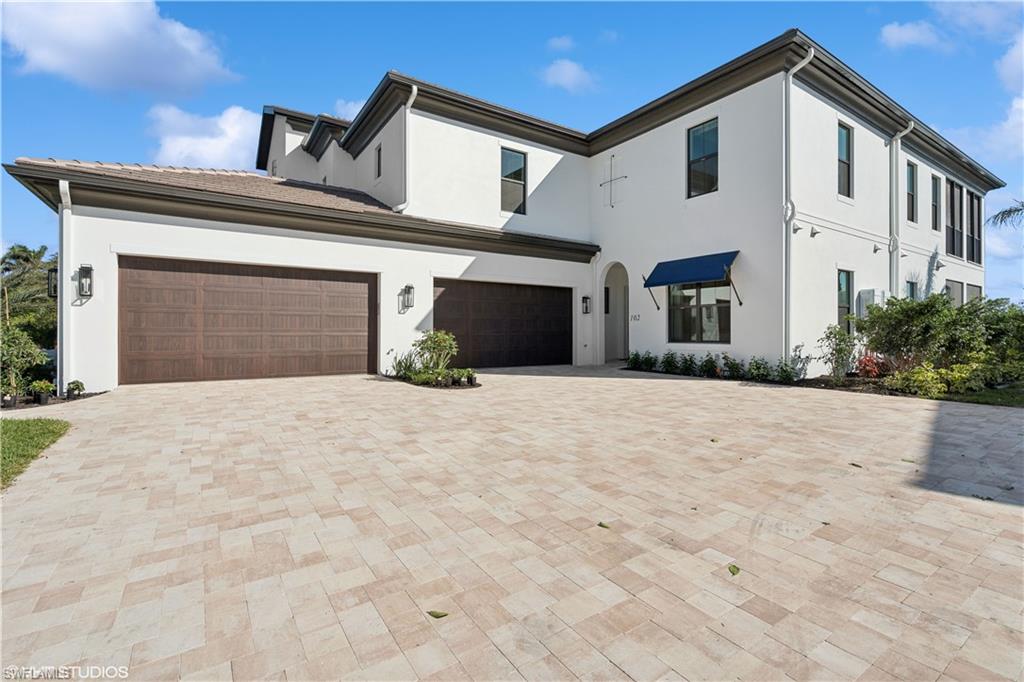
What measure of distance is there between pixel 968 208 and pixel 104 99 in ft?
93.4

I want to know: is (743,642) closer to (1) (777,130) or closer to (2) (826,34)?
(1) (777,130)

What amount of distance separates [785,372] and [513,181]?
28.9 feet

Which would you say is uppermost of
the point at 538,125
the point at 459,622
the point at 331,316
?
the point at 538,125

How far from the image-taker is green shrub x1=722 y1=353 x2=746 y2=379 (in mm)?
11062

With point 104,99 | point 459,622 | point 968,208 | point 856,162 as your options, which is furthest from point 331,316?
point 968,208

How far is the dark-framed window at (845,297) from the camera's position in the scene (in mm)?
11750

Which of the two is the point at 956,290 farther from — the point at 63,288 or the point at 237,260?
the point at 63,288

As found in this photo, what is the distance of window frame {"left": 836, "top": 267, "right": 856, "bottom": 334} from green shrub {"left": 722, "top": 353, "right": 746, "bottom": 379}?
2.87 meters

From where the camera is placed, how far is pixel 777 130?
34.2 ft

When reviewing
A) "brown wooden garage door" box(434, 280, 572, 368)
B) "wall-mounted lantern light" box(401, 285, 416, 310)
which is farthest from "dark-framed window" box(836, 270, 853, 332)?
"wall-mounted lantern light" box(401, 285, 416, 310)

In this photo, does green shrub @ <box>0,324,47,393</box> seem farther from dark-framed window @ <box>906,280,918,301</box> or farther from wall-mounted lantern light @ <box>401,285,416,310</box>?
dark-framed window @ <box>906,280,918,301</box>

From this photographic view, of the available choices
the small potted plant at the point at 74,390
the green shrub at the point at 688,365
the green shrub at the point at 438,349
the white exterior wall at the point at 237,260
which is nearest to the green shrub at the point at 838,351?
the green shrub at the point at 688,365

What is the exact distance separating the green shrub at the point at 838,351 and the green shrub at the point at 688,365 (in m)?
2.87

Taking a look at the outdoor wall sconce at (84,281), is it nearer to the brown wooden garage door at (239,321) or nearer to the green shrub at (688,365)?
the brown wooden garage door at (239,321)
